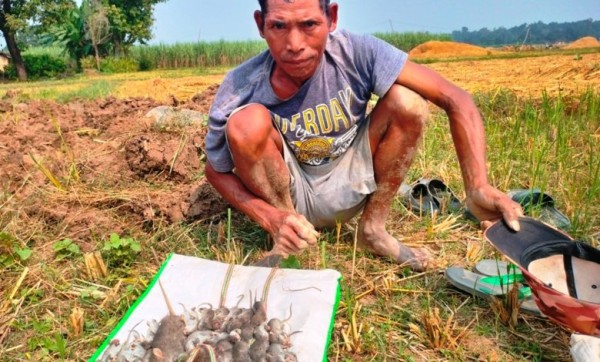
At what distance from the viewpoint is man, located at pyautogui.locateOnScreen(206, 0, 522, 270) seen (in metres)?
2.18

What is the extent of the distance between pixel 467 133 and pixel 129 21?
32.9 meters

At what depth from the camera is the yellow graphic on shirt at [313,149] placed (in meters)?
2.42

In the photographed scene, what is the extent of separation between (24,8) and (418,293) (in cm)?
2720

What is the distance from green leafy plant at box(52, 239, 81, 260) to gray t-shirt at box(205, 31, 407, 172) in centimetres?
84

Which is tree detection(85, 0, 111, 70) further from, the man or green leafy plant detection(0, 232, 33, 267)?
the man

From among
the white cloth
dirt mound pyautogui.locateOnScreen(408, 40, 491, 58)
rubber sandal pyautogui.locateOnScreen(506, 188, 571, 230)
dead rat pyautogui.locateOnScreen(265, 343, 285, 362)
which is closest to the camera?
dead rat pyautogui.locateOnScreen(265, 343, 285, 362)

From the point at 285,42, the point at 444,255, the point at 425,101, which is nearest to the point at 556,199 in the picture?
the point at 444,255

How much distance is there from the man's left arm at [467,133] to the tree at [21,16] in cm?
2578

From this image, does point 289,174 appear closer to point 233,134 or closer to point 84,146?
point 233,134

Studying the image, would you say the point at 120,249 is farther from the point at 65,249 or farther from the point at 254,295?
the point at 254,295

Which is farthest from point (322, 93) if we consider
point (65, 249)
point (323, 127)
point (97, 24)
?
point (97, 24)

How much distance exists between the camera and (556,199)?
117 inches

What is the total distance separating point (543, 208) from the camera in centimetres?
274

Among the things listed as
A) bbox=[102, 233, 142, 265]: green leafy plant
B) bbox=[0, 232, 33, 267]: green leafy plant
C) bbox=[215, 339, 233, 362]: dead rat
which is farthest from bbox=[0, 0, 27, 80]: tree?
bbox=[215, 339, 233, 362]: dead rat
